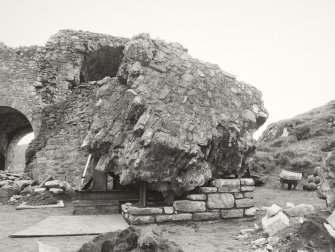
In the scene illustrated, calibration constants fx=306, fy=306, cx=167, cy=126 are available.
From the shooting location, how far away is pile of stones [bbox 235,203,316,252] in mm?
4102

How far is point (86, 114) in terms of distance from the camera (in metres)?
10.7

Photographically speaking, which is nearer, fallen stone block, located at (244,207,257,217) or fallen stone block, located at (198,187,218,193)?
fallen stone block, located at (198,187,218,193)

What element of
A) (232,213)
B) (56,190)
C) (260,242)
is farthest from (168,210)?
(56,190)

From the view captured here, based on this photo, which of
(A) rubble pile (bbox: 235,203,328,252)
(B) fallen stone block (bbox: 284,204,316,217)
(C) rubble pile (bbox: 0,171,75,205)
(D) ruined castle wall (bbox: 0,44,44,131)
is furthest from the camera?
(D) ruined castle wall (bbox: 0,44,44,131)

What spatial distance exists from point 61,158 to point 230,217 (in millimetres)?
6541

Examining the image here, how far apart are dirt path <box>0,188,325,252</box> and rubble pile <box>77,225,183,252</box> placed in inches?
29.8

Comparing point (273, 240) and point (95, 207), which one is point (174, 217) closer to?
point (95, 207)

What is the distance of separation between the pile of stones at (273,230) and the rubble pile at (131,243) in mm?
1375

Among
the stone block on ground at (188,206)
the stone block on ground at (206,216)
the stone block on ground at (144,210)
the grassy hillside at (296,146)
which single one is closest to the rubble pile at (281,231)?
the stone block on ground at (206,216)

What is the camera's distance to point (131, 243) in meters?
3.51

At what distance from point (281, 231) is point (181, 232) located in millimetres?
1745

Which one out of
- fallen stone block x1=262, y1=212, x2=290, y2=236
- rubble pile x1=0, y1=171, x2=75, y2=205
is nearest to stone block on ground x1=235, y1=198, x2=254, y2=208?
fallen stone block x1=262, y1=212, x2=290, y2=236

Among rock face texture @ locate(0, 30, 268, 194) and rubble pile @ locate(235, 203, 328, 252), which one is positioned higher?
rock face texture @ locate(0, 30, 268, 194)

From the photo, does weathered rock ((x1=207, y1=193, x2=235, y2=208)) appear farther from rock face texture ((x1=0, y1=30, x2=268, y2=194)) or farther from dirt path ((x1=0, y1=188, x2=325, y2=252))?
rock face texture ((x1=0, y1=30, x2=268, y2=194))
